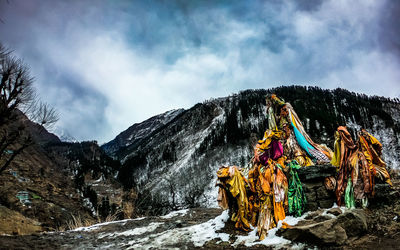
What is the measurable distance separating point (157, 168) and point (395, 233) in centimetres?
A: 7972

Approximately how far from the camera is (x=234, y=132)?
2672 inches

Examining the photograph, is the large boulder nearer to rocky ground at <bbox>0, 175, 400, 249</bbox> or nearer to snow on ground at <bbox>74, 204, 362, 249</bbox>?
rocky ground at <bbox>0, 175, 400, 249</bbox>

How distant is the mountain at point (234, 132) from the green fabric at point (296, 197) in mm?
34238

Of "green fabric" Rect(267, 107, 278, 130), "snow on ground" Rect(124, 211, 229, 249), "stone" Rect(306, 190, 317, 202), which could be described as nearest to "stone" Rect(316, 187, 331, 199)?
"stone" Rect(306, 190, 317, 202)

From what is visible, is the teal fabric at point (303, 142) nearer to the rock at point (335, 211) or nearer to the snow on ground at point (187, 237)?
the rock at point (335, 211)

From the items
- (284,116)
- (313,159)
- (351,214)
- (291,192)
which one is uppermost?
(284,116)

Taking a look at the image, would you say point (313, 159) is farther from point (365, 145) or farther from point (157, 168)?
point (157, 168)

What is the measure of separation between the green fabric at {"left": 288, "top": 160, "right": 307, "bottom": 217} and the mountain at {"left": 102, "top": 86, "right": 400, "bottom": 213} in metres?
34.2

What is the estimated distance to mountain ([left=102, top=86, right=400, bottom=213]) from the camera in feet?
177

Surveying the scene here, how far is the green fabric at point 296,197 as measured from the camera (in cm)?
520

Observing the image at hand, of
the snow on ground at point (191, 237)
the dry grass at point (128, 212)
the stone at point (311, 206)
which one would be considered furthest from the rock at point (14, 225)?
the stone at point (311, 206)

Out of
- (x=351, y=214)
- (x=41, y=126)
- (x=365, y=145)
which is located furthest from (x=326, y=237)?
(x=41, y=126)

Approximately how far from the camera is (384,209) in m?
4.59

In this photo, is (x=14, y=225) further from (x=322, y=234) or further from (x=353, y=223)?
(x=353, y=223)
